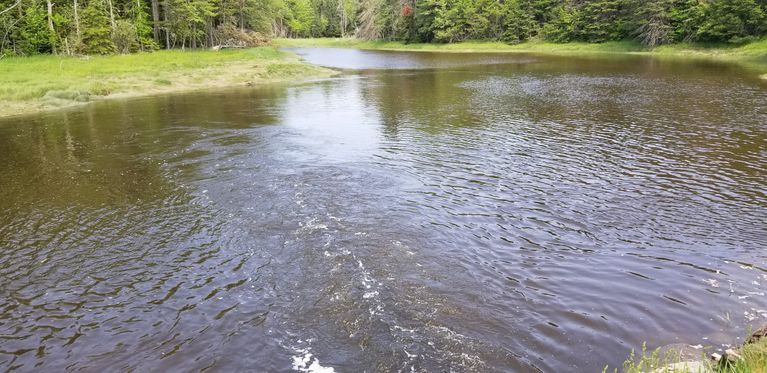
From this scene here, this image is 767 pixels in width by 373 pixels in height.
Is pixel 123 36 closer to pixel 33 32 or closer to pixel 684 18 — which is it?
pixel 33 32

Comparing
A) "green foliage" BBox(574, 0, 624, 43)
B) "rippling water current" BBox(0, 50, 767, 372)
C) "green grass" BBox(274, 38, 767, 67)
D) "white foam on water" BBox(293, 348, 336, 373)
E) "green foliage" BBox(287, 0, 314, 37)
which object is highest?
"green foliage" BBox(287, 0, 314, 37)

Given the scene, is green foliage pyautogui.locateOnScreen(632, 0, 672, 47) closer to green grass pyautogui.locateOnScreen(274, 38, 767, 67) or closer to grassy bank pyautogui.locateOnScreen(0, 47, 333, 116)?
green grass pyautogui.locateOnScreen(274, 38, 767, 67)

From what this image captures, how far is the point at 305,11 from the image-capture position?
178500 millimetres

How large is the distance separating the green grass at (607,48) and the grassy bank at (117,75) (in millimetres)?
44823

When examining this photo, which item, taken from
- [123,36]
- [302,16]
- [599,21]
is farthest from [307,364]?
[302,16]

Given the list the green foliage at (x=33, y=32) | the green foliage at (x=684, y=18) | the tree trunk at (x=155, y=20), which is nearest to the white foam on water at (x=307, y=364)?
the green foliage at (x=33, y=32)

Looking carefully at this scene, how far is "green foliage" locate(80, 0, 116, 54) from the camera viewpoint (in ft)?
167

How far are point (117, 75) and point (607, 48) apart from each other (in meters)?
68.4

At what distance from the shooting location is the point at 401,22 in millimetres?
116438

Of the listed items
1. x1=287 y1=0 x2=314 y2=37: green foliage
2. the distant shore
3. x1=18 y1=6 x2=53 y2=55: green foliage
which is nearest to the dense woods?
x1=18 y1=6 x2=53 y2=55: green foliage

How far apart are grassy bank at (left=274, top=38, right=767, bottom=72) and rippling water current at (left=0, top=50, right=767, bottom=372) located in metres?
39.1

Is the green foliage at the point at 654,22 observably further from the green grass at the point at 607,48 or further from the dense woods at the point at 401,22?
the green grass at the point at 607,48

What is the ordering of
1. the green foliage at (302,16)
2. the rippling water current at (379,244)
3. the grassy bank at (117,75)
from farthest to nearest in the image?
the green foliage at (302,16) → the grassy bank at (117,75) → the rippling water current at (379,244)

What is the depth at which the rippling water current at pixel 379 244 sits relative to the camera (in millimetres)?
7977
